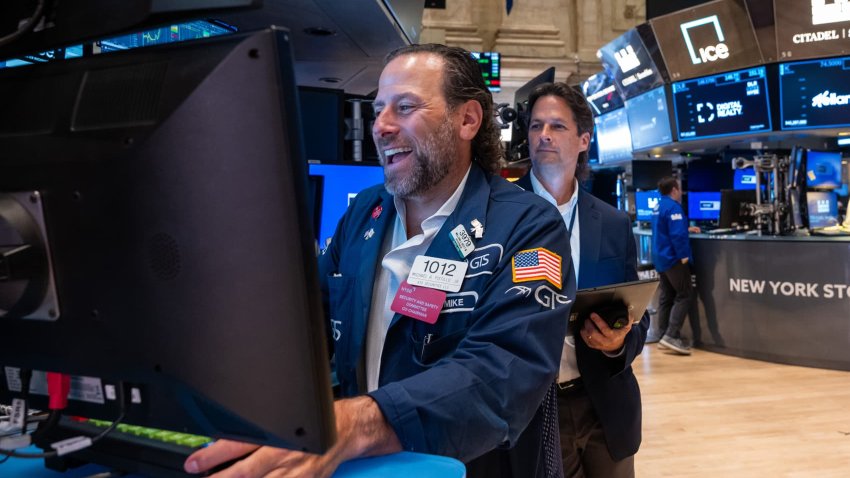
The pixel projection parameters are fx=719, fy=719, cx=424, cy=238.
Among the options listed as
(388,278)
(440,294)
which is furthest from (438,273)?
(388,278)

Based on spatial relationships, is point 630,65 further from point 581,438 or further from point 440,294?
point 440,294

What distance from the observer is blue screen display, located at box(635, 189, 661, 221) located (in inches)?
388

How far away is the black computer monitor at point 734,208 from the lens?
23.9ft

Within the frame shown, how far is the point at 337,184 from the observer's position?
2568 millimetres

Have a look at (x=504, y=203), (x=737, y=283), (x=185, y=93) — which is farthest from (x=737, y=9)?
(x=185, y=93)

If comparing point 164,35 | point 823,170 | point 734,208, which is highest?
point 164,35

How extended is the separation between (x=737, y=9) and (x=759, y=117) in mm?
1075

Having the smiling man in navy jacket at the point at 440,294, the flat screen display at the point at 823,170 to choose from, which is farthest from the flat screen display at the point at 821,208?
the smiling man in navy jacket at the point at 440,294

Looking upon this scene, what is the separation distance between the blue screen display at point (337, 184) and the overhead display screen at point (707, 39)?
18.8 feet

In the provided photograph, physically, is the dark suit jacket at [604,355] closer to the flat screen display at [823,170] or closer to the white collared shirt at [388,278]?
the white collared shirt at [388,278]

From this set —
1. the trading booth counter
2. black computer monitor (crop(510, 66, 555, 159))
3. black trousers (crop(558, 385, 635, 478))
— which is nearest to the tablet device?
black trousers (crop(558, 385, 635, 478))

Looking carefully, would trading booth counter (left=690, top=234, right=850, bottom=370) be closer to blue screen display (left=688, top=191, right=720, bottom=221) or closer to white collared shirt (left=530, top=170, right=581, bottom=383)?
blue screen display (left=688, top=191, right=720, bottom=221)

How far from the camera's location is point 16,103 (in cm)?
77

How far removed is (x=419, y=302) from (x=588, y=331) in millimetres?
775
